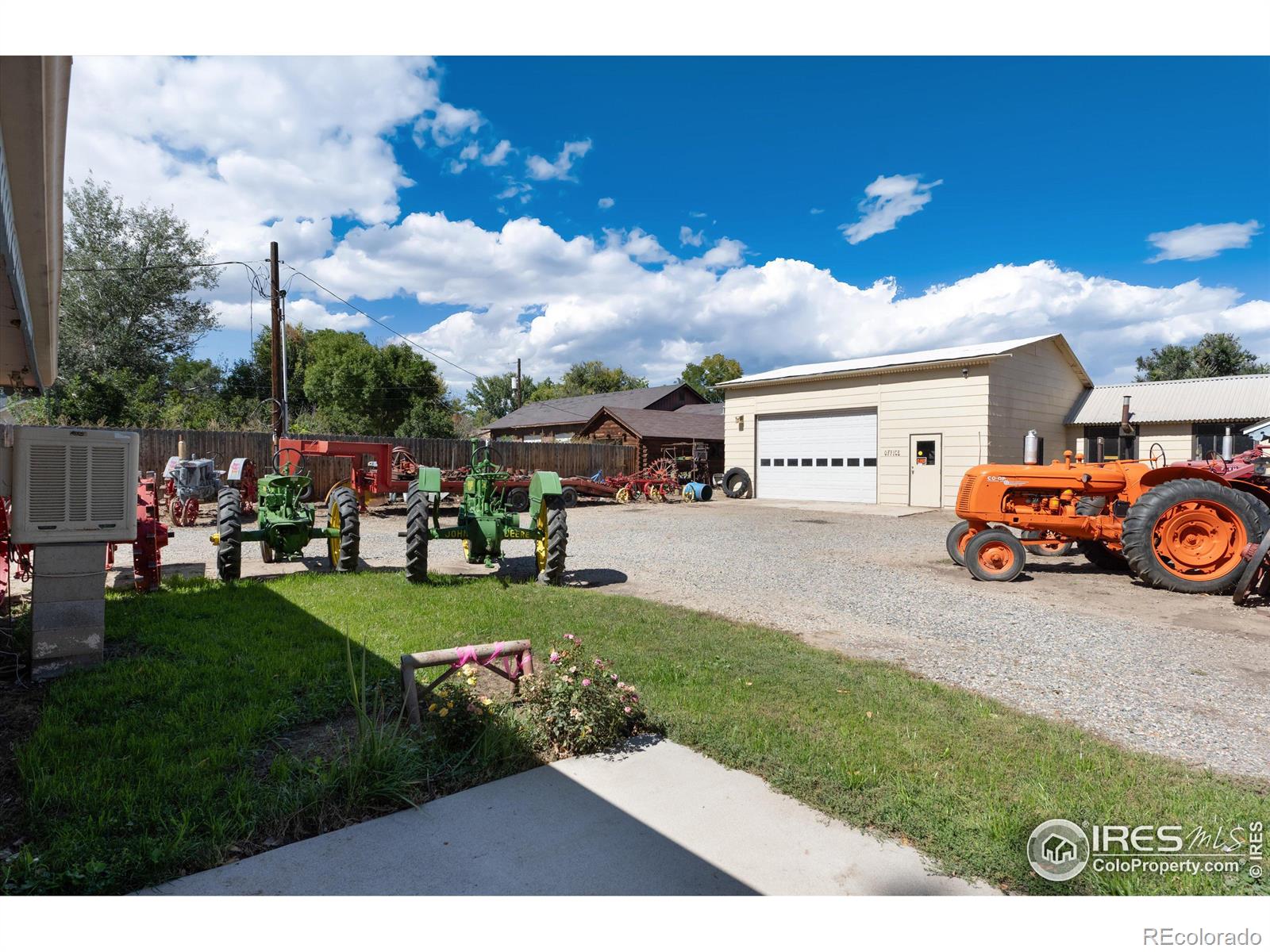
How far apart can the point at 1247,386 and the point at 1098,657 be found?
68.8 feet

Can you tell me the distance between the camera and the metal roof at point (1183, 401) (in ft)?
62.0

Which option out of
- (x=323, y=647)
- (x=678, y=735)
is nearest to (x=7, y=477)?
(x=323, y=647)

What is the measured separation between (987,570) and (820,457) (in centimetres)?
1301

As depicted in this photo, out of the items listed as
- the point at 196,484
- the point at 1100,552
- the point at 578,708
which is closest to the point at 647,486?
the point at 196,484

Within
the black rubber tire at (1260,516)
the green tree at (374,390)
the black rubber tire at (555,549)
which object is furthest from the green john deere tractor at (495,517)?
the green tree at (374,390)

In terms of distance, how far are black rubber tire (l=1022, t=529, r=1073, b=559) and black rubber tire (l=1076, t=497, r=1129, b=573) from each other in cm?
18

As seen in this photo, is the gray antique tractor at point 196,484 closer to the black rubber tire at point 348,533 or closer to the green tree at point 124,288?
the black rubber tire at point 348,533

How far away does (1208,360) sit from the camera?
3825cm

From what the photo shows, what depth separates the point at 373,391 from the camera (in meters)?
34.5

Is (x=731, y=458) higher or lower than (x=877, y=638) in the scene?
higher

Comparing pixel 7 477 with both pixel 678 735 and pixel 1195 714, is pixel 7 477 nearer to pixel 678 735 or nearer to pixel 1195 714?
pixel 678 735

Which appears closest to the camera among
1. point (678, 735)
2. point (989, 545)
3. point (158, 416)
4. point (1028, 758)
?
point (1028, 758)

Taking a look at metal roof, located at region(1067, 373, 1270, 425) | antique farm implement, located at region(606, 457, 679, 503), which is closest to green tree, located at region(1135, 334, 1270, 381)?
metal roof, located at region(1067, 373, 1270, 425)

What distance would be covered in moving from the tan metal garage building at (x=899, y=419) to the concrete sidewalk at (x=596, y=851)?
17049mm
